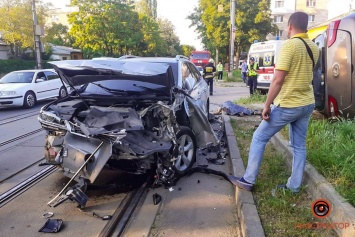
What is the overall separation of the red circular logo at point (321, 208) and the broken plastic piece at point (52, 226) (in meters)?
2.66

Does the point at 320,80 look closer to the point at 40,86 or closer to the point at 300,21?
the point at 300,21

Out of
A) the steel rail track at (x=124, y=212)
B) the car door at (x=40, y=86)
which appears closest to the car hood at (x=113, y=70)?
the steel rail track at (x=124, y=212)

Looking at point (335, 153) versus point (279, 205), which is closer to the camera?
point (279, 205)

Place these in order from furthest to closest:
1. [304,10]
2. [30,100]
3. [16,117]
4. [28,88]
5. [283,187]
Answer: [304,10] < [30,100] < [28,88] < [16,117] < [283,187]

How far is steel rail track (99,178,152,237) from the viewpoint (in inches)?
135

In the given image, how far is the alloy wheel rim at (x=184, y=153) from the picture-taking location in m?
4.86

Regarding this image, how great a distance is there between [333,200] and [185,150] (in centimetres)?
239

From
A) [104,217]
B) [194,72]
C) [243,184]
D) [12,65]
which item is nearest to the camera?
[104,217]

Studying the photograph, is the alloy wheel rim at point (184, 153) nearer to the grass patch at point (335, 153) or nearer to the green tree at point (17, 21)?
the grass patch at point (335, 153)

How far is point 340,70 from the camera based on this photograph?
5.36 metres

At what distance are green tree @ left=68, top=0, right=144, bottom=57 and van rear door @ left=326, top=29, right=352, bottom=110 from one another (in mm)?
32554

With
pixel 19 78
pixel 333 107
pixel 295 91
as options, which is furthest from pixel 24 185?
pixel 19 78

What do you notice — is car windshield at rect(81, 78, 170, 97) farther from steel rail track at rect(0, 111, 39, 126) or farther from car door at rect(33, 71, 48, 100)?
car door at rect(33, 71, 48, 100)

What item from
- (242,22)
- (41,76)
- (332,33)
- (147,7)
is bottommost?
(41,76)
